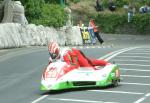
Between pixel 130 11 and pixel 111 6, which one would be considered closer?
pixel 130 11

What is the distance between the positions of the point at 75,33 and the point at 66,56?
22.9 metres

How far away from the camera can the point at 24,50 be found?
92.2 feet

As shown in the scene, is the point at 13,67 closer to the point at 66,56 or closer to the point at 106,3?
the point at 66,56

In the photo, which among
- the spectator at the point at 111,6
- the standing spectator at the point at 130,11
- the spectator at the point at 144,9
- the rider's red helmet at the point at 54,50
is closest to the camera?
the rider's red helmet at the point at 54,50

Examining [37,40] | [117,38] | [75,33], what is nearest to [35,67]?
[37,40]

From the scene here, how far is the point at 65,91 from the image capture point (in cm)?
1584

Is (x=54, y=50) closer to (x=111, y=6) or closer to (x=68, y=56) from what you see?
(x=68, y=56)

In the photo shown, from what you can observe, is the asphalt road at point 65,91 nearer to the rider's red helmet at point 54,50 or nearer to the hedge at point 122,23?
the rider's red helmet at point 54,50

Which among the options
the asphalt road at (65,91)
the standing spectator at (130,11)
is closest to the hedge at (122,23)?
the standing spectator at (130,11)

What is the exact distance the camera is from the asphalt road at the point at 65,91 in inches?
576

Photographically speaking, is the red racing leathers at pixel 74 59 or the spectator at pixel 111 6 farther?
the spectator at pixel 111 6

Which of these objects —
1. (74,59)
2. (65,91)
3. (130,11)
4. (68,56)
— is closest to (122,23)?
(130,11)

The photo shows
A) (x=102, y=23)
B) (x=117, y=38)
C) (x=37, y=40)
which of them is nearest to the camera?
(x=37, y=40)

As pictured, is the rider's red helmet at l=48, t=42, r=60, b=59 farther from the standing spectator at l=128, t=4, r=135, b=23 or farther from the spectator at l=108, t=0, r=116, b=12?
the spectator at l=108, t=0, r=116, b=12
